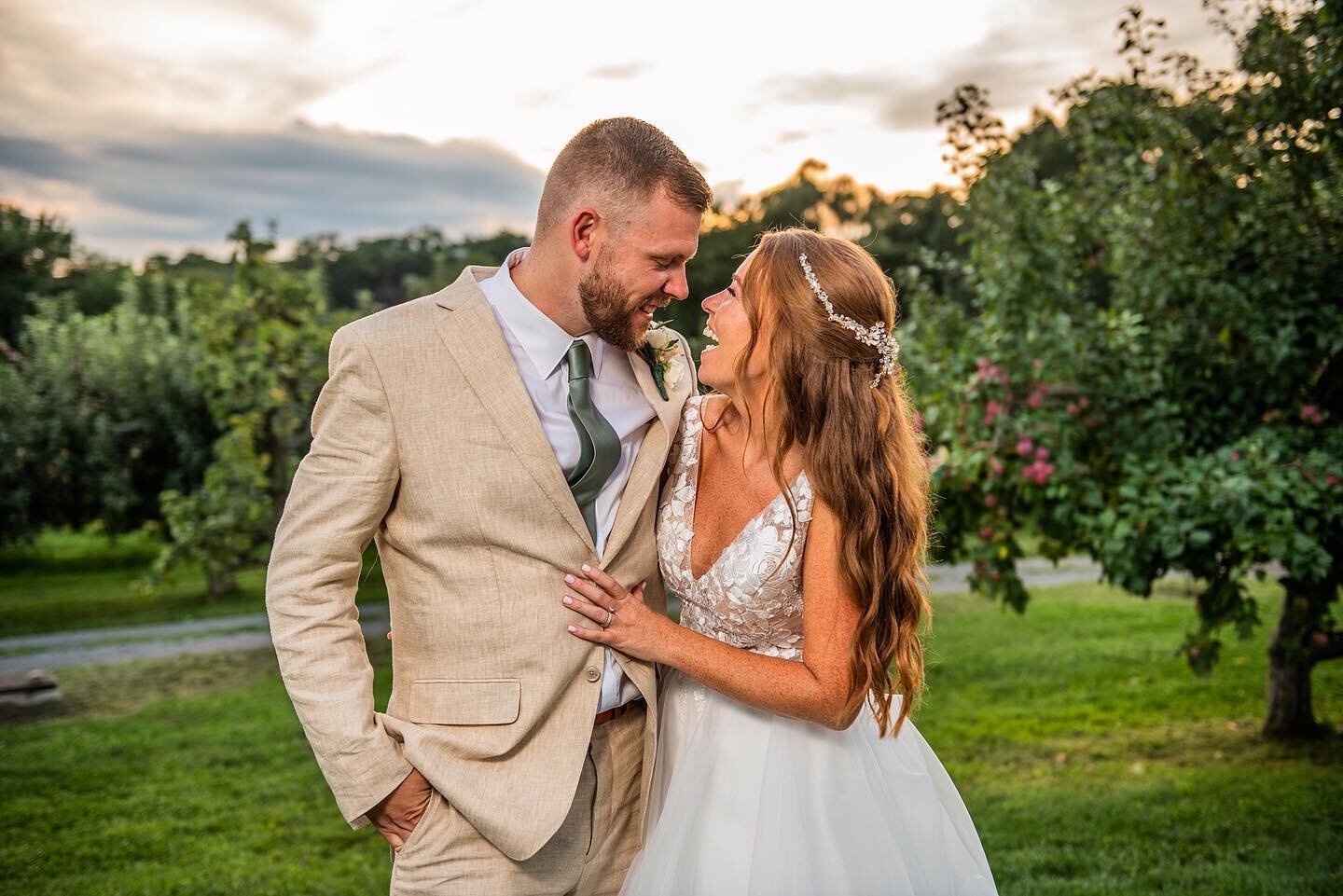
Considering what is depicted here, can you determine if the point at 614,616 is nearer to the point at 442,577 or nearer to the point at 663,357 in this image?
the point at 442,577

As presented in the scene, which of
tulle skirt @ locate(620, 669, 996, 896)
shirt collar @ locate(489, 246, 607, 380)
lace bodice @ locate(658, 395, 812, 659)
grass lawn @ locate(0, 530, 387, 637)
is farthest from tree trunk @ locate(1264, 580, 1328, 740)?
grass lawn @ locate(0, 530, 387, 637)

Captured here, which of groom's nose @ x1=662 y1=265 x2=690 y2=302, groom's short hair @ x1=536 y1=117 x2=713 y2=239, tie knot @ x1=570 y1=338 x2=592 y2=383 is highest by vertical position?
groom's short hair @ x1=536 y1=117 x2=713 y2=239

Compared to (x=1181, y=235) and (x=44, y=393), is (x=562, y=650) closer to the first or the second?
(x=1181, y=235)

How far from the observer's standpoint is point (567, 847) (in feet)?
7.71

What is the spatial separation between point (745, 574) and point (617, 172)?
1.00 metres

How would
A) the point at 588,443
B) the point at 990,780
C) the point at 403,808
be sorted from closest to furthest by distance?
the point at 403,808
the point at 588,443
the point at 990,780

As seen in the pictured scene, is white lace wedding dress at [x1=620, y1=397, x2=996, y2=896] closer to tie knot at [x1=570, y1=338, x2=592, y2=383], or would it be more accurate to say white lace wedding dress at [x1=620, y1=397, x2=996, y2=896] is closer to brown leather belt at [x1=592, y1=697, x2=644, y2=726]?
brown leather belt at [x1=592, y1=697, x2=644, y2=726]

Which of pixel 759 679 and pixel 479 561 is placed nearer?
pixel 479 561

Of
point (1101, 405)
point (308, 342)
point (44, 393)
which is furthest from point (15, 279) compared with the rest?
point (1101, 405)

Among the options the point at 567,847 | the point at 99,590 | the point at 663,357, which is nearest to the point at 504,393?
the point at 663,357

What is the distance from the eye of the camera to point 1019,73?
8344 millimetres

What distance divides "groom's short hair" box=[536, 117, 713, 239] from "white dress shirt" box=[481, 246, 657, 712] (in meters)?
0.19

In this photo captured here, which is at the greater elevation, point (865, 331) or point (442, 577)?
point (865, 331)

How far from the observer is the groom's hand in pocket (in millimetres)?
2191
